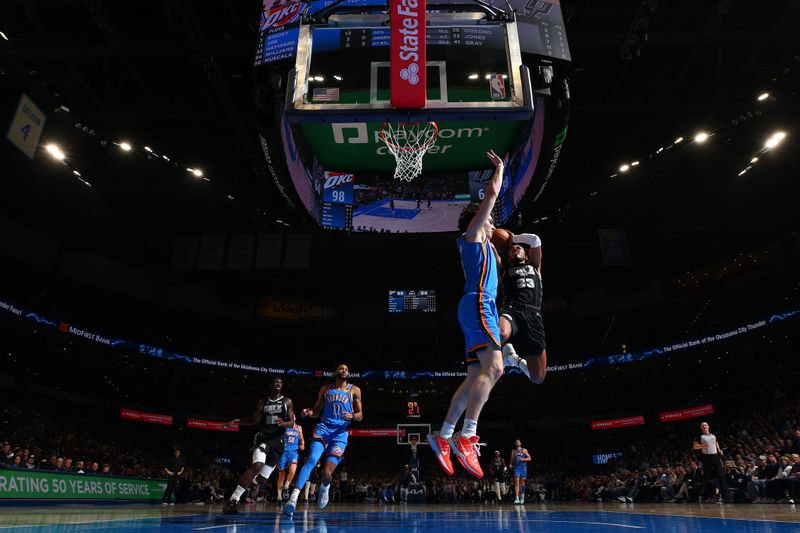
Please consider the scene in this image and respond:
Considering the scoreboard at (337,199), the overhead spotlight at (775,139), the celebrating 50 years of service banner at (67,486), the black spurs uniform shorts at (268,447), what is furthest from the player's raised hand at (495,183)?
the overhead spotlight at (775,139)

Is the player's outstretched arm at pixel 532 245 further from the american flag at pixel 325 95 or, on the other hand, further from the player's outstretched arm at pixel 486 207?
the american flag at pixel 325 95

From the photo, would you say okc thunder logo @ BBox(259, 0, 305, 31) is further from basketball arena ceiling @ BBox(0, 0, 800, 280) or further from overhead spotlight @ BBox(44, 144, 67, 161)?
overhead spotlight @ BBox(44, 144, 67, 161)

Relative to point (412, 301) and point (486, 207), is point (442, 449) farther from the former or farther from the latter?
point (412, 301)

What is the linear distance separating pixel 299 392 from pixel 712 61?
28.0 meters

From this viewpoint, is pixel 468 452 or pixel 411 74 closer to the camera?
pixel 468 452

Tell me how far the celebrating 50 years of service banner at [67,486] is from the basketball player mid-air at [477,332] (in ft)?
35.2

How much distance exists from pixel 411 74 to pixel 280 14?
347cm

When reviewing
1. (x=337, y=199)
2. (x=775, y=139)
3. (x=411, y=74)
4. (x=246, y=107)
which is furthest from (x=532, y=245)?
(x=775, y=139)

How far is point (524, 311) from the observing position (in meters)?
5.17

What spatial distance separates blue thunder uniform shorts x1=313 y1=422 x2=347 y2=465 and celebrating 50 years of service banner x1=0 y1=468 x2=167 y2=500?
770 cm

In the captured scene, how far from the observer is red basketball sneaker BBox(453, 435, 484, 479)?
4.68 meters

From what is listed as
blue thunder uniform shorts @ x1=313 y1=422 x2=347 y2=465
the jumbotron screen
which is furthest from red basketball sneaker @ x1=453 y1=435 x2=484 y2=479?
the jumbotron screen

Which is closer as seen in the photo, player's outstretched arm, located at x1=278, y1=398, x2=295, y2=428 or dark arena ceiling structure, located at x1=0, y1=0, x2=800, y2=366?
player's outstretched arm, located at x1=278, y1=398, x2=295, y2=428

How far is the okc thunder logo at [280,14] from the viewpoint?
8898 millimetres
